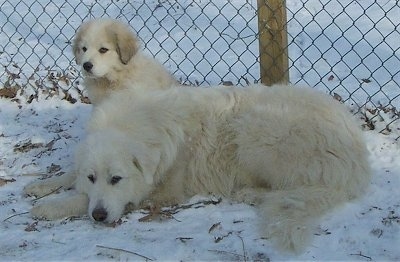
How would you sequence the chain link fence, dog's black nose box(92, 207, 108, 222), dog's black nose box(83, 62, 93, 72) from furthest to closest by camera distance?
the chain link fence → dog's black nose box(83, 62, 93, 72) → dog's black nose box(92, 207, 108, 222)

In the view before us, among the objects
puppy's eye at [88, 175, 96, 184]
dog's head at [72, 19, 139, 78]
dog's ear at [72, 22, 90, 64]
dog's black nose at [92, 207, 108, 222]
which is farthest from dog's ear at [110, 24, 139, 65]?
→ dog's black nose at [92, 207, 108, 222]

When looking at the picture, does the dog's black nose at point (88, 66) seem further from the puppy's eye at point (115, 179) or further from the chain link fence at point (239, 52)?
the puppy's eye at point (115, 179)

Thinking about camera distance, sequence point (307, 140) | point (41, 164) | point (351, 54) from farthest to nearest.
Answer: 1. point (351, 54)
2. point (41, 164)
3. point (307, 140)

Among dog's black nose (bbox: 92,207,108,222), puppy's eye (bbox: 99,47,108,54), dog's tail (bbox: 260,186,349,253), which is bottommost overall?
dog's black nose (bbox: 92,207,108,222)

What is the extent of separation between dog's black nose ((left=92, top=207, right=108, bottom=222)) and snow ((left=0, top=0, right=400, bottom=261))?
0.19 feet

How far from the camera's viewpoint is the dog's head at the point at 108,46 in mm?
4996

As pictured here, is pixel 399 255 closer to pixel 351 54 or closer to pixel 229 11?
pixel 351 54

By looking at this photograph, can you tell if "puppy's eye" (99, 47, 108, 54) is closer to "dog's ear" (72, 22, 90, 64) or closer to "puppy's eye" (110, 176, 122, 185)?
"dog's ear" (72, 22, 90, 64)

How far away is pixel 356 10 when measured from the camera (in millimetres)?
7242

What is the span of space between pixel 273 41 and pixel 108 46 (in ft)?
4.16

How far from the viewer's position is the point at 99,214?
12.1 feet

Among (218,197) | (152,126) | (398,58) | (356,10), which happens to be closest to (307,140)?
(218,197)

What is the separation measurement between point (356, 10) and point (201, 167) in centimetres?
383

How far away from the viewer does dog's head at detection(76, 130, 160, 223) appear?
150 inches
